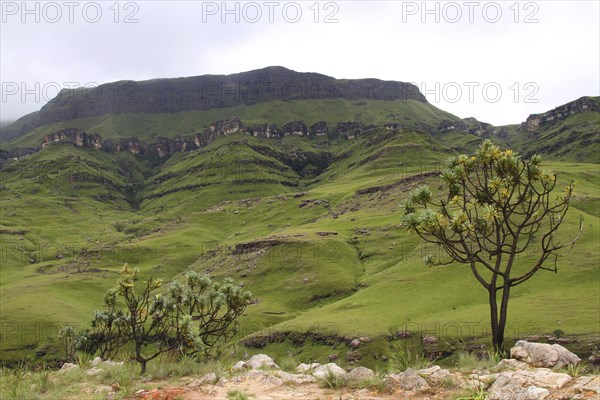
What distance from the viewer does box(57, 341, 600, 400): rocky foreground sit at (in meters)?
12.3

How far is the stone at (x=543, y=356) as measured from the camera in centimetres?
1669

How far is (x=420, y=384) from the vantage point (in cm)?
1390

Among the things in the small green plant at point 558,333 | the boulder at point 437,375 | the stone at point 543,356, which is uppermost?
the boulder at point 437,375

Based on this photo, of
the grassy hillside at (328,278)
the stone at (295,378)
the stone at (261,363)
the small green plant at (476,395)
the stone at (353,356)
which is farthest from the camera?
the grassy hillside at (328,278)

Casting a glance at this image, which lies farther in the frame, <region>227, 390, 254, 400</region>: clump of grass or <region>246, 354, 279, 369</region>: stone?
<region>246, 354, 279, 369</region>: stone

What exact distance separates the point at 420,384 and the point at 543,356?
6.23 m

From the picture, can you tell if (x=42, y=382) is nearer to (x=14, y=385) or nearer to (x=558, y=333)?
(x=14, y=385)

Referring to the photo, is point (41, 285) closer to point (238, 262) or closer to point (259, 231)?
point (238, 262)

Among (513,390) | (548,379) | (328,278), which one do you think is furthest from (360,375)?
(328,278)

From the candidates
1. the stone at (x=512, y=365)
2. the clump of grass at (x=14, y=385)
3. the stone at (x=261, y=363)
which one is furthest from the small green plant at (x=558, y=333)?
the clump of grass at (x=14, y=385)

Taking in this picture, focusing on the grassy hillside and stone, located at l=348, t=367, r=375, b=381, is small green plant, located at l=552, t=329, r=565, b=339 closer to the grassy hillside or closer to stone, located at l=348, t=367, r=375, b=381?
the grassy hillside

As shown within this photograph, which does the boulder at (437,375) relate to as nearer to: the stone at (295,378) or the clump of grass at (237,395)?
the stone at (295,378)

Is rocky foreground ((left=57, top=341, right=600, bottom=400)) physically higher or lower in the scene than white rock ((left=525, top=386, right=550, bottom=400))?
lower

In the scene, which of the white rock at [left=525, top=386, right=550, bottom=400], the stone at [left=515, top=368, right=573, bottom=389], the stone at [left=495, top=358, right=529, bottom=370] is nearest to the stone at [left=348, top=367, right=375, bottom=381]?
the stone at [left=495, top=358, right=529, bottom=370]
